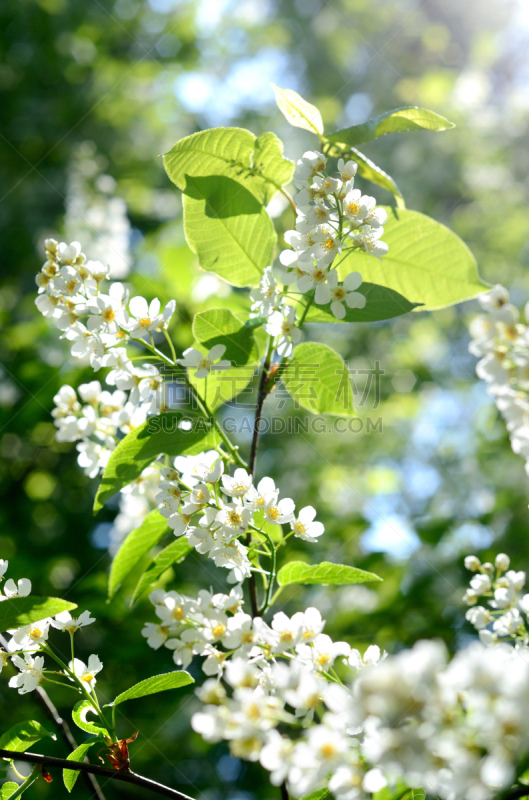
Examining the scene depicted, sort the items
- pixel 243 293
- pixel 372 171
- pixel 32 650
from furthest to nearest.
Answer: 1. pixel 243 293
2. pixel 372 171
3. pixel 32 650

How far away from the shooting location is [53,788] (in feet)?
5.57

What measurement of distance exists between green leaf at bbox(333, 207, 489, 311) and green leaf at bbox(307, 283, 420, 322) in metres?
0.05

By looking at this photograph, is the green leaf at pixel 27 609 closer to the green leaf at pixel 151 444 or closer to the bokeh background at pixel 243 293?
the green leaf at pixel 151 444

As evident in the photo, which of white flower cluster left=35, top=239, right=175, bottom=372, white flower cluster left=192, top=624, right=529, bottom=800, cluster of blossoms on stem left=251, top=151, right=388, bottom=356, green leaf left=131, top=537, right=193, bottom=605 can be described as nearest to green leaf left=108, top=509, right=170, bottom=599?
green leaf left=131, top=537, right=193, bottom=605

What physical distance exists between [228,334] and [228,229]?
→ 0.19 metres

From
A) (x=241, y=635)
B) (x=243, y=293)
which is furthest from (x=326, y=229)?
(x=243, y=293)

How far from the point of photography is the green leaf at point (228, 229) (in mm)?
982

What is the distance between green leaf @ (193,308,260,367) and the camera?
0.96 metres

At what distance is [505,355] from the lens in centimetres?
70

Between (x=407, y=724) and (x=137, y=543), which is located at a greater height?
(x=407, y=724)

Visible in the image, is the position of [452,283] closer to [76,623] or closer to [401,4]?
[76,623]

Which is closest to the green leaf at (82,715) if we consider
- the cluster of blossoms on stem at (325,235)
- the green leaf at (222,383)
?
the green leaf at (222,383)

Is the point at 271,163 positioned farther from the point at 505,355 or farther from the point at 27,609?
the point at 27,609

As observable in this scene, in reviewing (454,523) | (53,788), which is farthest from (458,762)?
(454,523)
